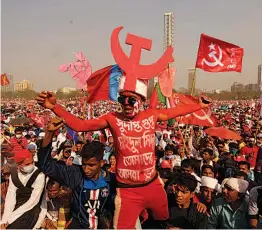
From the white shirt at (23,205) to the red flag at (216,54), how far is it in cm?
507

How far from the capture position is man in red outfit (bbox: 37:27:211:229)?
3270 mm

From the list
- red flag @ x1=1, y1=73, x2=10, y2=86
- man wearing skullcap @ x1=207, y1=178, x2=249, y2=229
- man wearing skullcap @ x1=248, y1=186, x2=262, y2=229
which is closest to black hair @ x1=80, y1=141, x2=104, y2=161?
man wearing skullcap @ x1=207, y1=178, x2=249, y2=229

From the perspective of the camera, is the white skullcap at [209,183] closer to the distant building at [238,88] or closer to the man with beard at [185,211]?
the man with beard at [185,211]

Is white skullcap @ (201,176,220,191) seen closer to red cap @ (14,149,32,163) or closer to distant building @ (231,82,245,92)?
red cap @ (14,149,32,163)

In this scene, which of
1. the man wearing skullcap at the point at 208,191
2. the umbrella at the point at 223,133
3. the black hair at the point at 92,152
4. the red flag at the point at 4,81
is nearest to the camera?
the black hair at the point at 92,152

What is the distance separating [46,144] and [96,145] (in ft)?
1.59

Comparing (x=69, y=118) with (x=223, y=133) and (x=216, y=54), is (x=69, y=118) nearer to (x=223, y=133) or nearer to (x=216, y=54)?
(x=223, y=133)

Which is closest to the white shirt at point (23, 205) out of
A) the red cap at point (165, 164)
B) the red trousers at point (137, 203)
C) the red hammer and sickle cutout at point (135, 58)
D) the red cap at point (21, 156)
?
the red cap at point (21, 156)

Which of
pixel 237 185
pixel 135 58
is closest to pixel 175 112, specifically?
pixel 135 58

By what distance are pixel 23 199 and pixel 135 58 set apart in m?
1.80

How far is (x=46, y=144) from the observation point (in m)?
2.77

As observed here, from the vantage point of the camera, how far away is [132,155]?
11.1ft

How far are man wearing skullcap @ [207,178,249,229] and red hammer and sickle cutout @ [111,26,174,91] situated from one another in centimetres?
137

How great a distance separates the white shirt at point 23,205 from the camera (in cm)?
323
